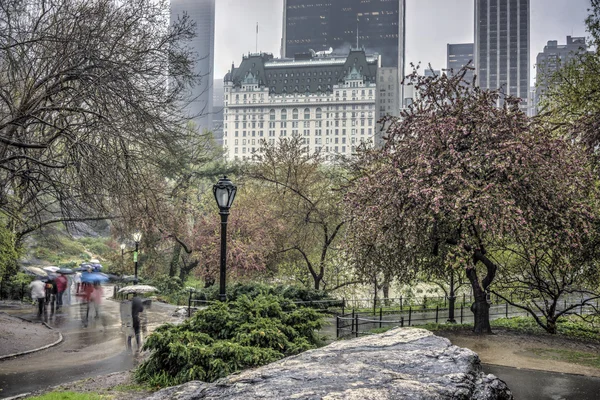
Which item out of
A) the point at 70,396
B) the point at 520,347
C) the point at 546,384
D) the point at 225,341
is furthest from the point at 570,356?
the point at 70,396

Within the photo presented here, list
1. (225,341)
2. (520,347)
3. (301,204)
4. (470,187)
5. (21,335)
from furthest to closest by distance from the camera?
(301,204)
(21,335)
(520,347)
(470,187)
(225,341)

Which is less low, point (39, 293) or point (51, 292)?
point (39, 293)

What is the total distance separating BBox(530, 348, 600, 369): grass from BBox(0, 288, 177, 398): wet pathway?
32.5ft

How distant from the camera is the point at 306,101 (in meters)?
184

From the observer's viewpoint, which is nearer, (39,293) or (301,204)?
Result: (39,293)

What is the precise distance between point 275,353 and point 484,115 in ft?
28.8

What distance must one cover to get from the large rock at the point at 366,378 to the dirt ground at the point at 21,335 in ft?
36.2

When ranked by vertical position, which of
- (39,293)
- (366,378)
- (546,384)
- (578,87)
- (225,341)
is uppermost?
(578,87)

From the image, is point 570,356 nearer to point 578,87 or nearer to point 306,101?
point 578,87

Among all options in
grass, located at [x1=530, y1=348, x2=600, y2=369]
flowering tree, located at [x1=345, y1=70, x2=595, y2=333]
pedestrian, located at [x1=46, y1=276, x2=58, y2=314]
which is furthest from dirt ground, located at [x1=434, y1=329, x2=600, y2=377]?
pedestrian, located at [x1=46, y1=276, x2=58, y2=314]

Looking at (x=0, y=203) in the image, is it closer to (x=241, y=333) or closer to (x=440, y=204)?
(x=241, y=333)

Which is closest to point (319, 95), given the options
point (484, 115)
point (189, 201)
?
point (189, 201)

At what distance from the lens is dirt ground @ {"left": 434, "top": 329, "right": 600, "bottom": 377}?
38.9 feet

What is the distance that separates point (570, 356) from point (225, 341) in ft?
27.8
